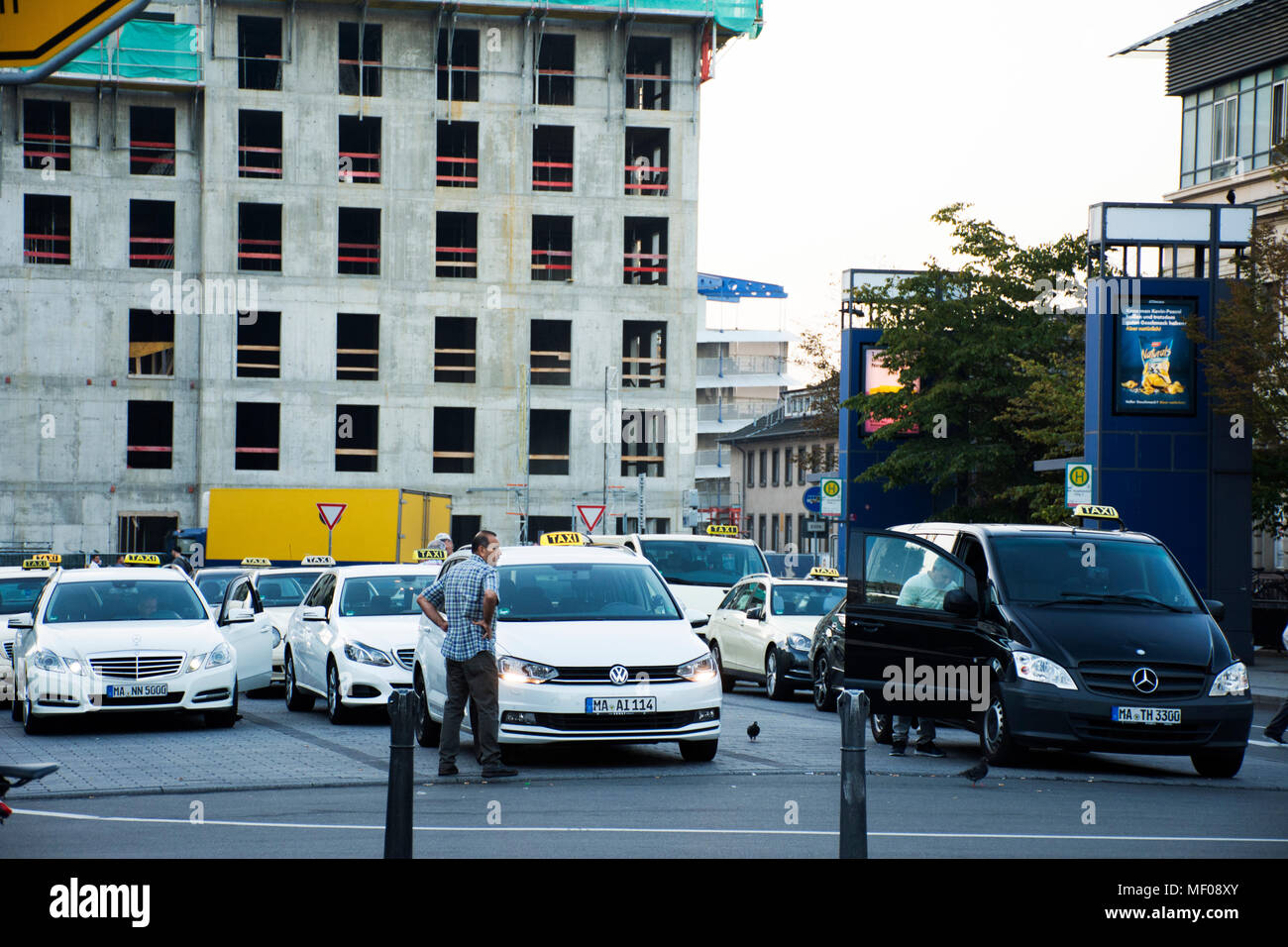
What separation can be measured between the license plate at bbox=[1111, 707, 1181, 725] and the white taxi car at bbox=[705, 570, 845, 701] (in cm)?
940

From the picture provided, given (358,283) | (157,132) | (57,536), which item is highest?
(157,132)

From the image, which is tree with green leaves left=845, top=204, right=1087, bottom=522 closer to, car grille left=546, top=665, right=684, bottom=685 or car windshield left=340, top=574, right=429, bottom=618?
car windshield left=340, top=574, right=429, bottom=618

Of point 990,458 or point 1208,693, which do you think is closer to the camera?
point 1208,693

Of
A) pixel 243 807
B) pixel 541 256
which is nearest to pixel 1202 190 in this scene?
pixel 541 256

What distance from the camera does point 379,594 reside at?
19.9 metres

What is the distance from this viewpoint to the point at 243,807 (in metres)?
11.7

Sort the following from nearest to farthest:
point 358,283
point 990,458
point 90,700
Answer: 1. point 90,700
2. point 990,458
3. point 358,283

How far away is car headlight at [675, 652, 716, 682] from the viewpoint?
561 inches

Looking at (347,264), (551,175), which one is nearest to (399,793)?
(347,264)
